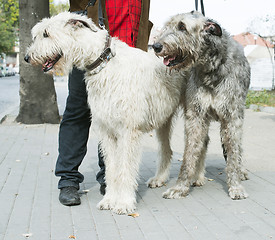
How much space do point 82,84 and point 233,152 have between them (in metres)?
1.90

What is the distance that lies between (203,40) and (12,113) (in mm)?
9227

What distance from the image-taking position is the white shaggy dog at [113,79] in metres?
3.89

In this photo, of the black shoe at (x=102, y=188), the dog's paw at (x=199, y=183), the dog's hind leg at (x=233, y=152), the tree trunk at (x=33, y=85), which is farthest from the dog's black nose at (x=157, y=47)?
the tree trunk at (x=33, y=85)

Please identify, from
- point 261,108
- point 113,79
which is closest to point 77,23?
point 113,79

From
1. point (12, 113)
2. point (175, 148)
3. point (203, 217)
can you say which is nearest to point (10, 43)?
point (12, 113)

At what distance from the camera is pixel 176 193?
15.0ft

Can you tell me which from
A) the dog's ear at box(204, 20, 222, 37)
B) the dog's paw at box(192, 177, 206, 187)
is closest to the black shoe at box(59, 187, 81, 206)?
the dog's paw at box(192, 177, 206, 187)

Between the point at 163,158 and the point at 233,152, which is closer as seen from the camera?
the point at 233,152

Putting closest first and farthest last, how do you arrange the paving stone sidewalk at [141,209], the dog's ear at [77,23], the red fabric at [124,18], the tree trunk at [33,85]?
the paving stone sidewalk at [141,209] → the dog's ear at [77,23] → the red fabric at [124,18] → the tree trunk at [33,85]

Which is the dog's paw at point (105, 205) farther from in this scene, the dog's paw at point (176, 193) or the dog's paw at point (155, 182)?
the dog's paw at point (155, 182)

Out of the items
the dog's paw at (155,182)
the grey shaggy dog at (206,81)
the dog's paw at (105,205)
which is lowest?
the dog's paw at (155,182)

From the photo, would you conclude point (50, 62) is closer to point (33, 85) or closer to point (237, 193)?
point (237, 193)

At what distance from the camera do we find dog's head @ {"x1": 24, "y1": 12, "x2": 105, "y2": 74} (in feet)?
12.7

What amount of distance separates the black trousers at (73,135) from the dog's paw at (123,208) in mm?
745
